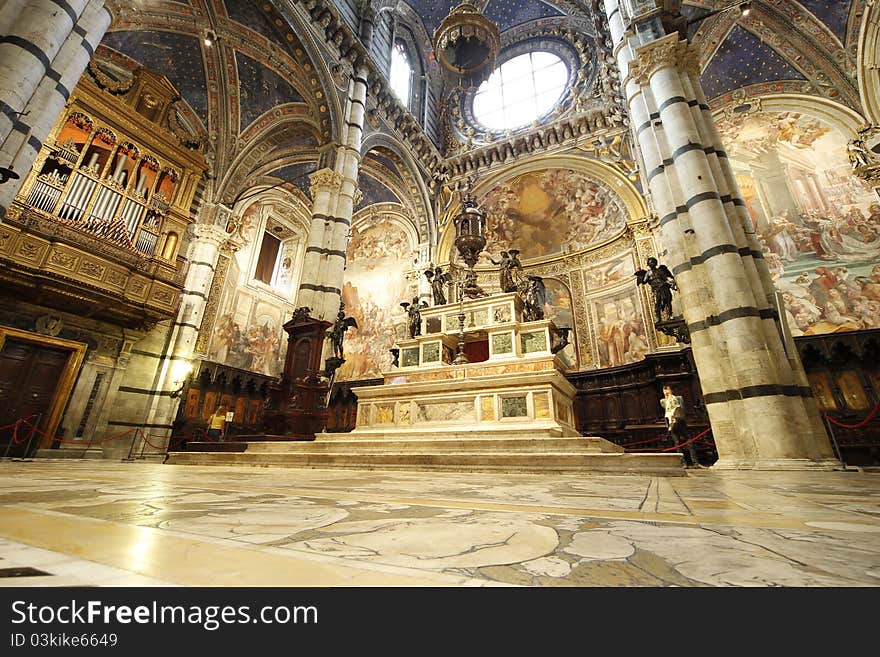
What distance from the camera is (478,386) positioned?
632 centimetres

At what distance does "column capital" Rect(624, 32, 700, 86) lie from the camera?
21.3 feet

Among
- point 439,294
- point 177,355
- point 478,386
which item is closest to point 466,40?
point 439,294

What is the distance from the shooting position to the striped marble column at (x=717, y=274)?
449cm

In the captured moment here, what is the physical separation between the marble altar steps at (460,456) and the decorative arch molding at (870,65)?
36.0ft

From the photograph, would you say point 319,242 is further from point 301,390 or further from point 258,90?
point 258,90

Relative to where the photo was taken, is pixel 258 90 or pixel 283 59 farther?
pixel 258 90

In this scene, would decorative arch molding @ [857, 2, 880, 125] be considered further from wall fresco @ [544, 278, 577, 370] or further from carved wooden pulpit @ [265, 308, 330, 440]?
carved wooden pulpit @ [265, 308, 330, 440]

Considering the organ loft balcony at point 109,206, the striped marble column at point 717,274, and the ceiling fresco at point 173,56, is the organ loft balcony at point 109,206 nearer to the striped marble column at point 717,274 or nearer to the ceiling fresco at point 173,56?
the ceiling fresco at point 173,56

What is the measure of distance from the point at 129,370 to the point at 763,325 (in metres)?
12.1

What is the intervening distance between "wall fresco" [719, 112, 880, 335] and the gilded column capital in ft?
34.2

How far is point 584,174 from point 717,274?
887 cm

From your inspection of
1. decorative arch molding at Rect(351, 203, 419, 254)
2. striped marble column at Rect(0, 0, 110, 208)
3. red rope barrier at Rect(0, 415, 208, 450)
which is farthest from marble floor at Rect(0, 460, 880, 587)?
decorative arch molding at Rect(351, 203, 419, 254)

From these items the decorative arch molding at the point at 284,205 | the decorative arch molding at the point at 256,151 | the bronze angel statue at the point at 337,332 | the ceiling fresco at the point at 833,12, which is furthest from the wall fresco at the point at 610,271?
the decorative arch molding at the point at 284,205

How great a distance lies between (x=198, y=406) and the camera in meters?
10.5
